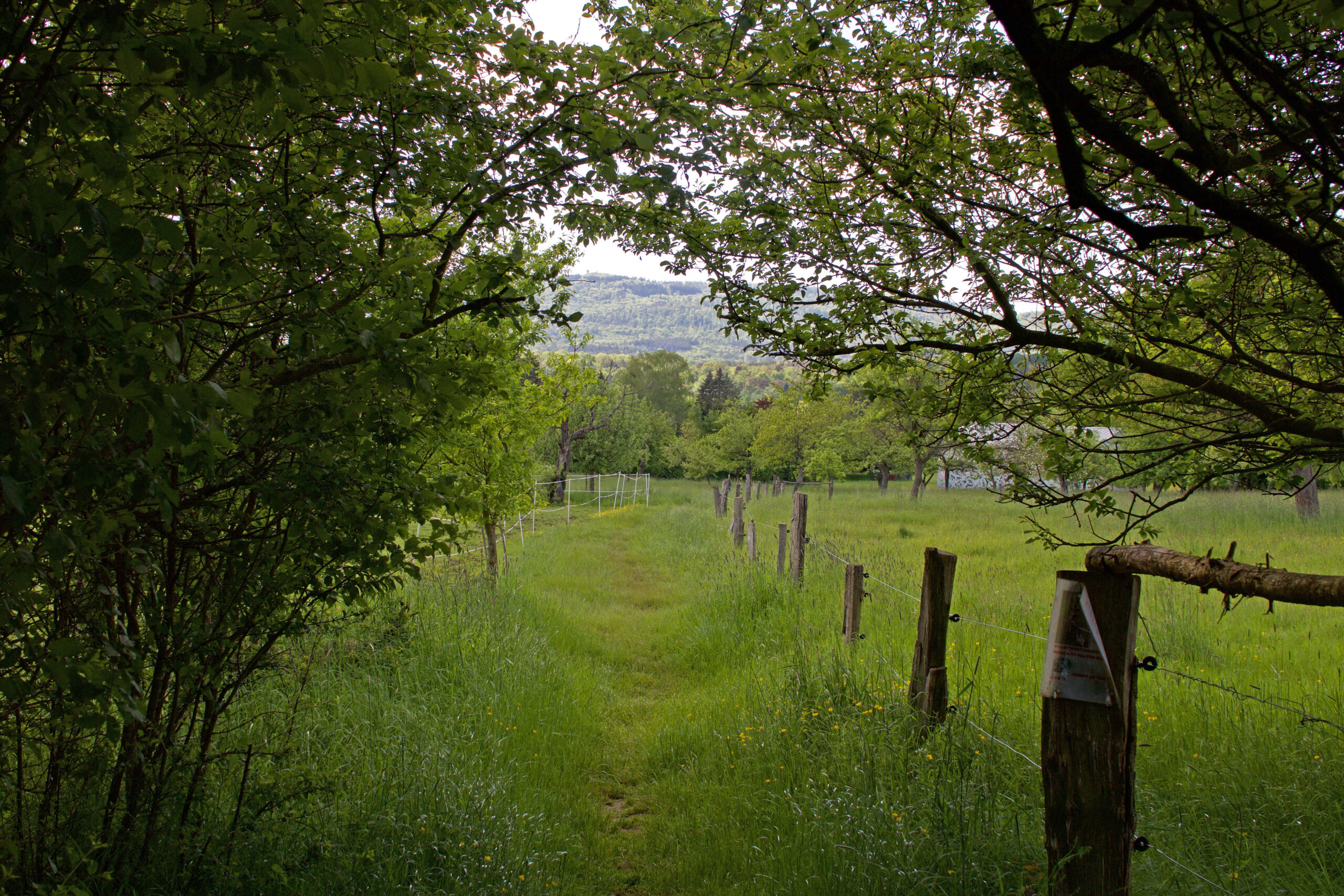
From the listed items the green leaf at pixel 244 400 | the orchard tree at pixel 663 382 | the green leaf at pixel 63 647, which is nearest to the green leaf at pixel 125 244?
the green leaf at pixel 244 400

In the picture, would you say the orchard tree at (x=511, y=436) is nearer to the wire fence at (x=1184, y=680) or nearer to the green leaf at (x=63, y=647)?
the wire fence at (x=1184, y=680)

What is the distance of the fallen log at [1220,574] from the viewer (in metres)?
1.88

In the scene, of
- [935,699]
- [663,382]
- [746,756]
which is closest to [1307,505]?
[935,699]

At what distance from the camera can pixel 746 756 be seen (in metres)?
4.65

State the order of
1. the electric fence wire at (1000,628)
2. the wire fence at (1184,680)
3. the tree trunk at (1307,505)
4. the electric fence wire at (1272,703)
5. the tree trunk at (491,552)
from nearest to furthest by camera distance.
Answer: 1. the wire fence at (1184,680)
2. the electric fence wire at (1272,703)
3. the electric fence wire at (1000,628)
4. the tree trunk at (491,552)
5. the tree trunk at (1307,505)

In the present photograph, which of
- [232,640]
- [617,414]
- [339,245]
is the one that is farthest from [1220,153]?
[617,414]

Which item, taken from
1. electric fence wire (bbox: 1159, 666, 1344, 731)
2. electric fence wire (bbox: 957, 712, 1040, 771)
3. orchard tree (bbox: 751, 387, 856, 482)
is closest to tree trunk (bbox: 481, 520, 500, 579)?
electric fence wire (bbox: 957, 712, 1040, 771)

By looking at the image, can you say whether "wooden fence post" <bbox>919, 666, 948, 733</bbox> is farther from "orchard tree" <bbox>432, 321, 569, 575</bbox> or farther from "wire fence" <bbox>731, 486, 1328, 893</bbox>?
"orchard tree" <bbox>432, 321, 569, 575</bbox>

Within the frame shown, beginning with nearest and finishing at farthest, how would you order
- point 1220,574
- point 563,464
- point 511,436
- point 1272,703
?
1. point 1220,574
2. point 1272,703
3. point 511,436
4. point 563,464

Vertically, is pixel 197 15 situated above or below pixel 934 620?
above

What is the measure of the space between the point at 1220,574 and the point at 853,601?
3423 mm

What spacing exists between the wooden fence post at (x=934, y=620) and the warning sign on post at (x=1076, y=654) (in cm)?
155

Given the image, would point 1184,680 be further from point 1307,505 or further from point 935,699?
point 1307,505

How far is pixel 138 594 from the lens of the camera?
261 centimetres
